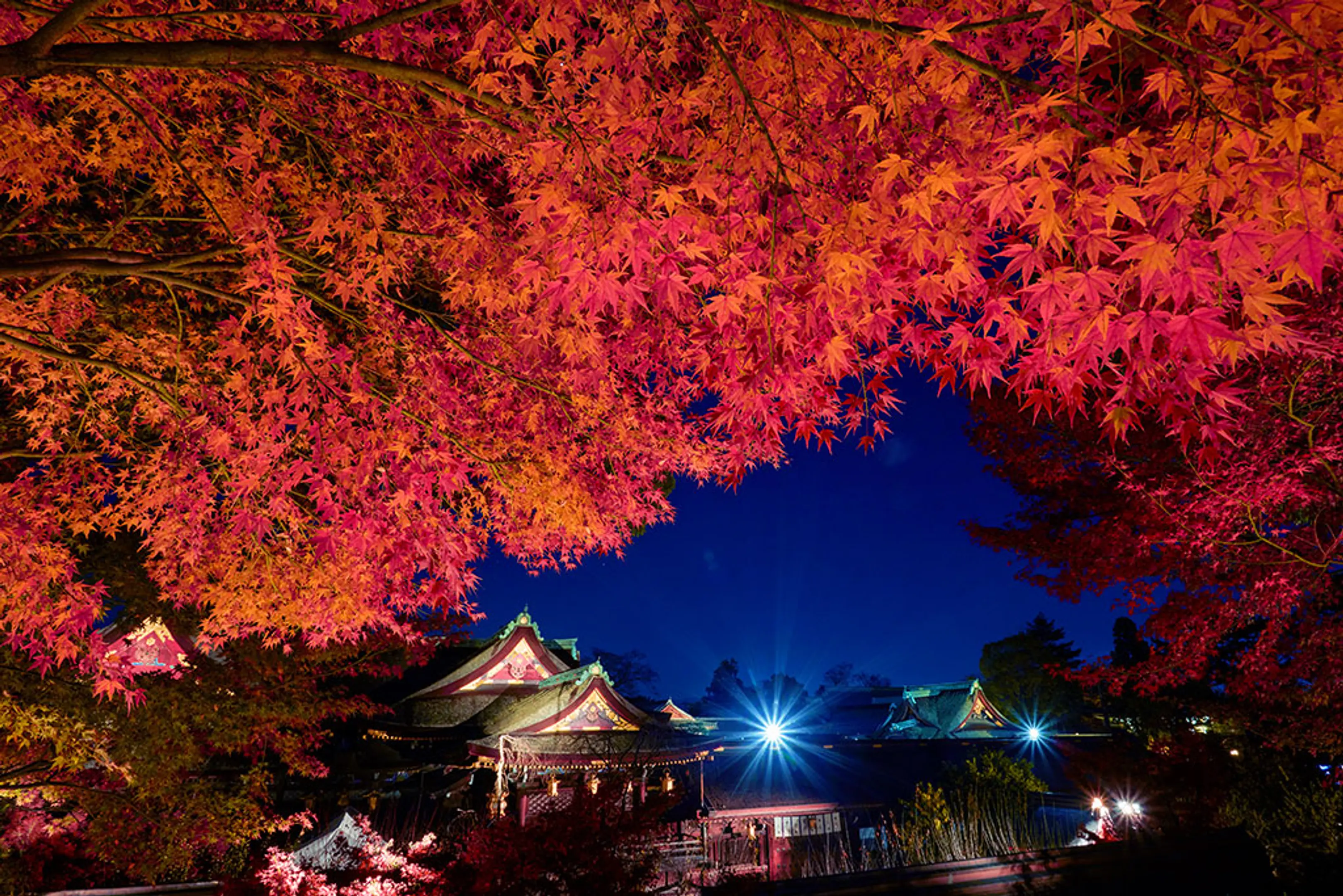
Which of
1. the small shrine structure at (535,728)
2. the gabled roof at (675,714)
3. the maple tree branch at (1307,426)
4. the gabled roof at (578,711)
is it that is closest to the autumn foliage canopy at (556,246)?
the maple tree branch at (1307,426)

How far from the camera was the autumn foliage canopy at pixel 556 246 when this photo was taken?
202cm

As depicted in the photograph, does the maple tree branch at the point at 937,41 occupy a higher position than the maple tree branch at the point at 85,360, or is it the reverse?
the maple tree branch at the point at 85,360

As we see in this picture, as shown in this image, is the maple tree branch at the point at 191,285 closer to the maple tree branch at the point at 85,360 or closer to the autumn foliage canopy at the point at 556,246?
the autumn foliage canopy at the point at 556,246

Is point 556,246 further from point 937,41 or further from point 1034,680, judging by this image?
point 1034,680

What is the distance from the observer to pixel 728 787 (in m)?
16.3

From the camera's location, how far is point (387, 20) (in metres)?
2.45

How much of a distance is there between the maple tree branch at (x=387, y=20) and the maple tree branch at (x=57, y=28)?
72 centimetres

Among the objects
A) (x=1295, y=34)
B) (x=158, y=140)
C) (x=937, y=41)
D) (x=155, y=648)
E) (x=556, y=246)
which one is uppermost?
(x=155, y=648)

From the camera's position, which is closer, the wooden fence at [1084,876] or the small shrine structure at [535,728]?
the wooden fence at [1084,876]

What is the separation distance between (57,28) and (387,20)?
3.61ft

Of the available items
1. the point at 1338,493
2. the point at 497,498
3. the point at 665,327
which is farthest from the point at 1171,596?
the point at 497,498

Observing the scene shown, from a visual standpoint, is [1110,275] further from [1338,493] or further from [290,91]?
[1338,493]

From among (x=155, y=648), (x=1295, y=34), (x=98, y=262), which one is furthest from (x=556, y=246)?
(x=155, y=648)

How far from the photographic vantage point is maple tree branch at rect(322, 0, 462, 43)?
2369 millimetres
